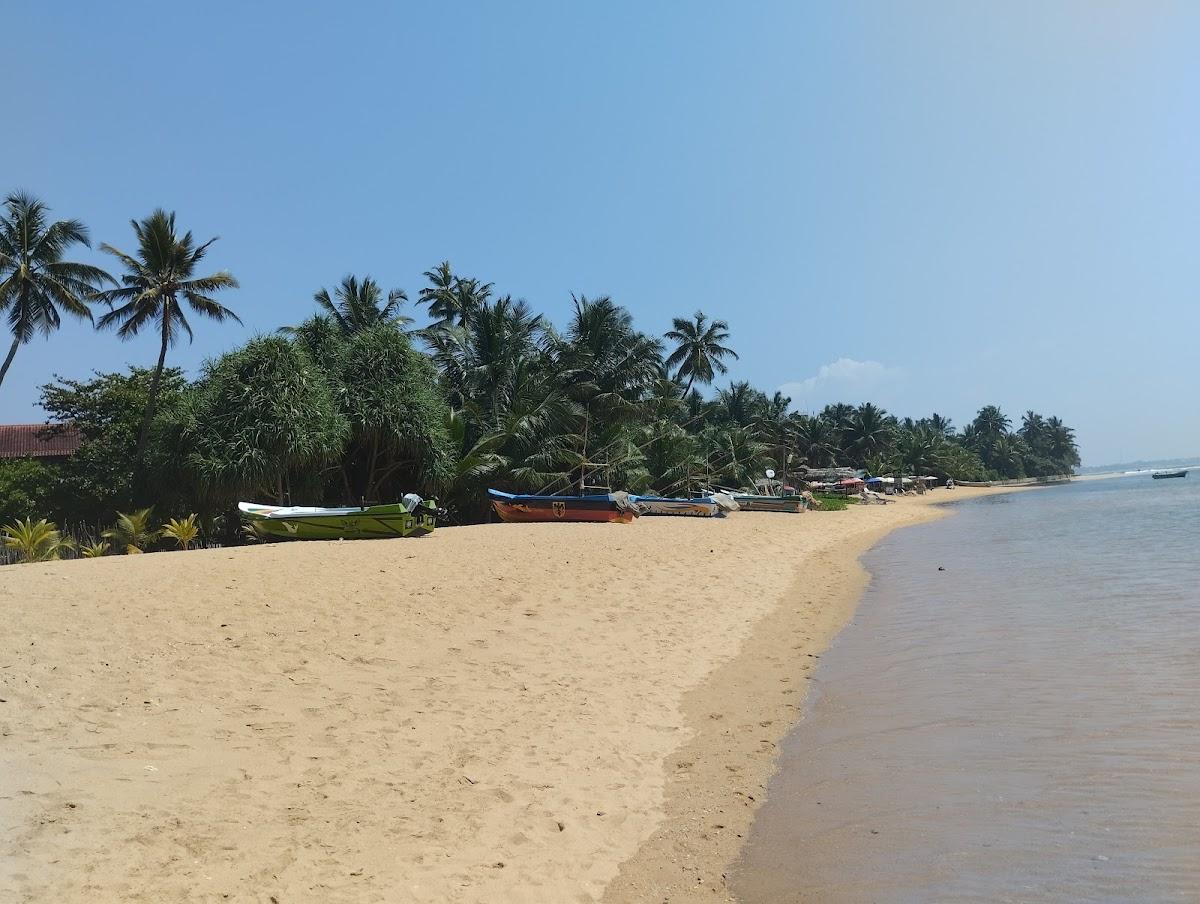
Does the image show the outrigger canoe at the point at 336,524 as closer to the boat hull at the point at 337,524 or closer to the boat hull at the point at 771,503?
the boat hull at the point at 337,524

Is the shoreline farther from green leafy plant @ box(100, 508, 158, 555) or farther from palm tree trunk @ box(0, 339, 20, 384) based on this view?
palm tree trunk @ box(0, 339, 20, 384)

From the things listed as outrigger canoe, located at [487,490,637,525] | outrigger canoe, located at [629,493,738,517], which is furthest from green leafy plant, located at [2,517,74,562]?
outrigger canoe, located at [629,493,738,517]

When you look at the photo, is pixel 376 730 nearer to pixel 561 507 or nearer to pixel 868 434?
pixel 561 507

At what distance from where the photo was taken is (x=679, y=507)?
28812 millimetres

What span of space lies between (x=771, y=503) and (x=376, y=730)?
31834 millimetres

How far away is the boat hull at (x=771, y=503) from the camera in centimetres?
3553

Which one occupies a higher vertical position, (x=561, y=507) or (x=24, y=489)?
(x=24, y=489)

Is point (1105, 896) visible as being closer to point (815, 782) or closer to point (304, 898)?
point (815, 782)

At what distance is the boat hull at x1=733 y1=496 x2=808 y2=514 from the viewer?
117 ft

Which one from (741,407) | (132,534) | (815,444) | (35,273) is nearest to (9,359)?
(35,273)

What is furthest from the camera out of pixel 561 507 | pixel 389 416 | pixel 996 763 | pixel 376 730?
pixel 561 507

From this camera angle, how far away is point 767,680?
8.00m

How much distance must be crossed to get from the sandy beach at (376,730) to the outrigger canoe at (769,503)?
24178 mm

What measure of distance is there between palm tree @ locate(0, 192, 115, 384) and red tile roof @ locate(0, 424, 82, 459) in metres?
8.74
